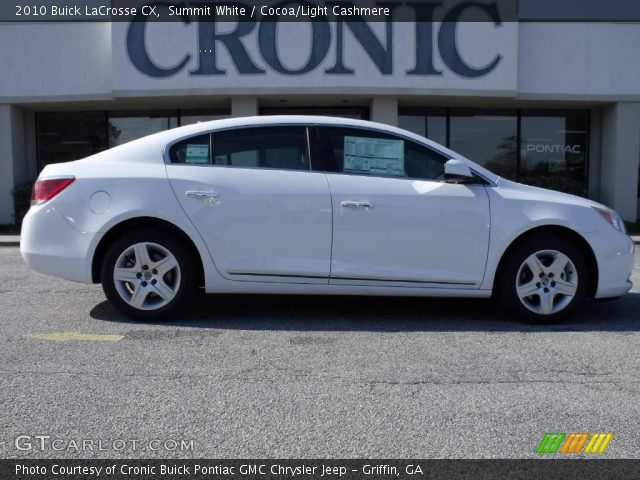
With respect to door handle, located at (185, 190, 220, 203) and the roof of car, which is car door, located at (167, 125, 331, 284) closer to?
door handle, located at (185, 190, 220, 203)

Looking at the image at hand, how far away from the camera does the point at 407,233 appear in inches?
204

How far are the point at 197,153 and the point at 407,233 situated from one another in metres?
1.86

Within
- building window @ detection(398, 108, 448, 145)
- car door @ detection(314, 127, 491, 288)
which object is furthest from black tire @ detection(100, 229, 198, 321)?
building window @ detection(398, 108, 448, 145)

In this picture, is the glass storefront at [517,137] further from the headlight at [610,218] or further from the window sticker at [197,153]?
the window sticker at [197,153]

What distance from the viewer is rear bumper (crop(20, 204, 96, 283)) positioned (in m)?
5.21

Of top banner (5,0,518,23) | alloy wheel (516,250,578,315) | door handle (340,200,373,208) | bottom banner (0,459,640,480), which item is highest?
top banner (5,0,518,23)

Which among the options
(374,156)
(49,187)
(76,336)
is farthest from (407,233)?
(49,187)

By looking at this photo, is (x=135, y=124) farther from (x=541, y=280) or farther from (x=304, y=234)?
(x=541, y=280)

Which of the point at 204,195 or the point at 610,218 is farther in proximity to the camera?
the point at 610,218

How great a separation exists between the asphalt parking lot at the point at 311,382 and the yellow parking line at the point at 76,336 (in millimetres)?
15

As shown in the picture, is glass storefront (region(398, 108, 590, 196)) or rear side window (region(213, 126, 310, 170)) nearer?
rear side window (region(213, 126, 310, 170))

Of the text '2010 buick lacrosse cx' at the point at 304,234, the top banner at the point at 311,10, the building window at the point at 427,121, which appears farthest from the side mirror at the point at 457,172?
the building window at the point at 427,121

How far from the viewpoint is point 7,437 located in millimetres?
3076

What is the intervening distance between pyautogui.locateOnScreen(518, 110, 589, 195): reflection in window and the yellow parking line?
13.1 m
